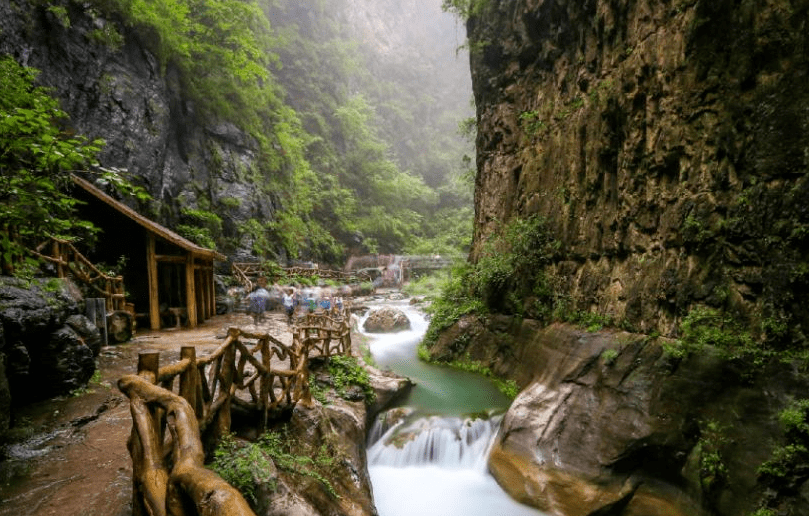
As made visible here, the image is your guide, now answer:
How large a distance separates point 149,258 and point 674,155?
14.8m

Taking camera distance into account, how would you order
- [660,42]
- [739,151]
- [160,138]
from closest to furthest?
[739,151]
[660,42]
[160,138]

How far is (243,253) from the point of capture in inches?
886

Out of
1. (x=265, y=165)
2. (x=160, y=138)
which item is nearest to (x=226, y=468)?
(x=160, y=138)

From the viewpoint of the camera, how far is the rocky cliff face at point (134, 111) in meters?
14.3

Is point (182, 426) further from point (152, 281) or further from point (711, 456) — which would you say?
point (152, 281)

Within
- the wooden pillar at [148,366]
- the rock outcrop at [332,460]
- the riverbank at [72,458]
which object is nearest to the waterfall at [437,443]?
the rock outcrop at [332,460]

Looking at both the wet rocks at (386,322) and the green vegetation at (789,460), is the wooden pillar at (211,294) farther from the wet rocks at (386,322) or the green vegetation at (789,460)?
the green vegetation at (789,460)

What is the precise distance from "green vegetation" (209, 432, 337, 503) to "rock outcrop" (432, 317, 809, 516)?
4.12m

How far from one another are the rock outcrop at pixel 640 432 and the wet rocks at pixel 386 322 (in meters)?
10.4

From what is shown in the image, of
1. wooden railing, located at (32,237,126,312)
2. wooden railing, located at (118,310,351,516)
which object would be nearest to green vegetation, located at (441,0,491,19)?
wooden railing, located at (32,237,126,312)

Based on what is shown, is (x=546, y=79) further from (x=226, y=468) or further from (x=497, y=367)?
(x=226, y=468)

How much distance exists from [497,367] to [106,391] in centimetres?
1024

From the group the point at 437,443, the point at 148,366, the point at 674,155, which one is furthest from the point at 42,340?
the point at 674,155

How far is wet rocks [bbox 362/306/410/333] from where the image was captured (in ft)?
63.4
